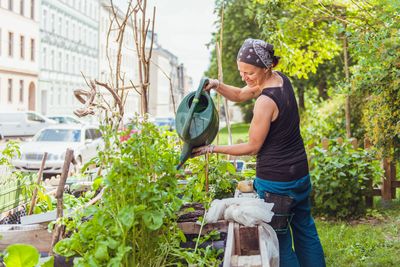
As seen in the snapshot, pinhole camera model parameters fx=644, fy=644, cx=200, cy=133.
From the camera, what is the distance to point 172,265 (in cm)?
288

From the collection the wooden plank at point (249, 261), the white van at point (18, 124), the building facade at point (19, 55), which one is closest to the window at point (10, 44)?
the building facade at point (19, 55)

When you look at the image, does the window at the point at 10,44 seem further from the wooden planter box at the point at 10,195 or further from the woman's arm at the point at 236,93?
the woman's arm at the point at 236,93

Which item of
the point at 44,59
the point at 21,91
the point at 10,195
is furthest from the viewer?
the point at 44,59

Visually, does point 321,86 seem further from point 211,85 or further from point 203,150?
point 203,150

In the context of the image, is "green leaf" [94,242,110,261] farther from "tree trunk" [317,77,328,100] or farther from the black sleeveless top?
"tree trunk" [317,77,328,100]

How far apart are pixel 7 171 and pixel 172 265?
1832 millimetres

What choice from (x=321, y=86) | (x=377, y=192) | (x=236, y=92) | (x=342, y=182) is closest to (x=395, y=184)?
(x=377, y=192)

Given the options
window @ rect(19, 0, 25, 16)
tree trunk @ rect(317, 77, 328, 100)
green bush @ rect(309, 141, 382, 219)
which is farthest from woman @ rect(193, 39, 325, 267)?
window @ rect(19, 0, 25, 16)

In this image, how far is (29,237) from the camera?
3.23m

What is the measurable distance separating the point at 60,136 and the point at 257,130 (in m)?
12.6

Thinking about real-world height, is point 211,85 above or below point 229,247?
above

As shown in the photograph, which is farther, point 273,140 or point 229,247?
point 273,140

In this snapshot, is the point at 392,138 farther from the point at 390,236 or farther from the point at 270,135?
the point at 270,135

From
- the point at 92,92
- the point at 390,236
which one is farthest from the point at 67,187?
the point at 390,236
